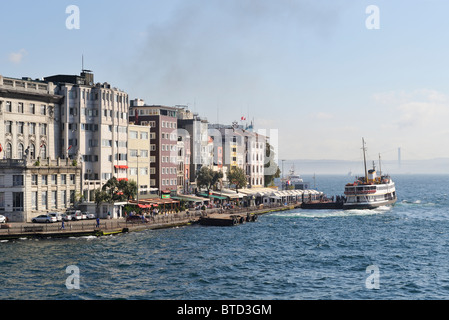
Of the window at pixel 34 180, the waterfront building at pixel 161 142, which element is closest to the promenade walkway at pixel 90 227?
the window at pixel 34 180

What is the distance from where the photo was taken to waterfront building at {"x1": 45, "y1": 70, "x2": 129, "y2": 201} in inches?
4245

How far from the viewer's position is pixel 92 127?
111 meters

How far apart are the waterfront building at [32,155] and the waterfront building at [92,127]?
1914 millimetres

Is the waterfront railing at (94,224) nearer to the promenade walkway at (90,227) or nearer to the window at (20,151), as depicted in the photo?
the promenade walkway at (90,227)

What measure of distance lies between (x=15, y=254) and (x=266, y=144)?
445 ft

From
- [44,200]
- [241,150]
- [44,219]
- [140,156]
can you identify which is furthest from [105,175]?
[241,150]

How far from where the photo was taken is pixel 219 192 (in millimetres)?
149125

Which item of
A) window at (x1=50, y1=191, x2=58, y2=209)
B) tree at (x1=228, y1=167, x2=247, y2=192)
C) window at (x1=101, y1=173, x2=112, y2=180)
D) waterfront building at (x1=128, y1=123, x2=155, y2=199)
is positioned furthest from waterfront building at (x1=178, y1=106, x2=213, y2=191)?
window at (x1=50, y1=191, x2=58, y2=209)

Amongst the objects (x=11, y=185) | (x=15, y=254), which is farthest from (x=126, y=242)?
(x=11, y=185)

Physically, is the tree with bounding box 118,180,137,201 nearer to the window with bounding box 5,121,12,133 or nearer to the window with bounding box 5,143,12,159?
A: the window with bounding box 5,143,12,159

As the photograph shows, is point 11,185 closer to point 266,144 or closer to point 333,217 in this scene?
point 333,217

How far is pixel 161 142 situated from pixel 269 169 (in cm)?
6757

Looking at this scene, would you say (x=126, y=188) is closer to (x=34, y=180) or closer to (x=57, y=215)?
(x=57, y=215)

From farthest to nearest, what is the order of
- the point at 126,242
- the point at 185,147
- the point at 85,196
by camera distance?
the point at 185,147
the point at 85,196
the point at 126,242
